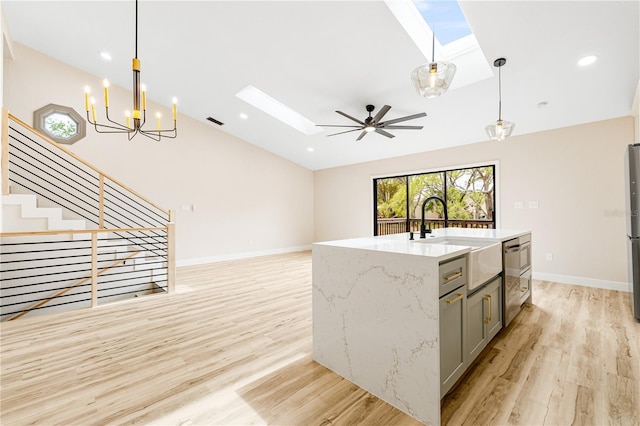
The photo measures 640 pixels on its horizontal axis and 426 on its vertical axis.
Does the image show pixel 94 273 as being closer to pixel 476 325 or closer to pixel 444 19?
pixel 476 325

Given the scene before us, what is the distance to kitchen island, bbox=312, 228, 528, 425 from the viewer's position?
4.92ft

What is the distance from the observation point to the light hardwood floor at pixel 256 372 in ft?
5.24

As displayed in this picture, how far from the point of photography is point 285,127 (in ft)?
19.6

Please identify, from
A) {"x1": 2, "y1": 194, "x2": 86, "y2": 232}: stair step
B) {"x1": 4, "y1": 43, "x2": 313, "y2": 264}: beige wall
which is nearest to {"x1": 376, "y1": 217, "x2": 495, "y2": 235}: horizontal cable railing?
{"x1": 4, "y1": 43, "x2": 313, "y2": 264}: beige wall

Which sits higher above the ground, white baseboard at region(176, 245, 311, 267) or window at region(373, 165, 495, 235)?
window at region(373, 165, 495, 235)

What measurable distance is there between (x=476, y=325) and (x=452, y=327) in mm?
513

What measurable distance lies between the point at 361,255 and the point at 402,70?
9.74 ft

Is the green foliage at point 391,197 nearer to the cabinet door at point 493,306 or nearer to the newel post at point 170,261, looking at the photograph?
the cabinet door at point 493,306

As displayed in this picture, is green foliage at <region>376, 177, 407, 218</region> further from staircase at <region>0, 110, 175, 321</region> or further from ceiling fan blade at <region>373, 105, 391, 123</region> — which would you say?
staircase at <region>0, 110, 175, 321</region>

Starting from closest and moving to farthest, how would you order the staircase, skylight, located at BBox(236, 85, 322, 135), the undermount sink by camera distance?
1. the undermount sink
2. the staircase
3. skylight, located at BBox(236, 85, 322, 135)

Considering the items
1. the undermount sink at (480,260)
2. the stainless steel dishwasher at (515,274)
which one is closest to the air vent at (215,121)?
the undermount sink at (480,260)

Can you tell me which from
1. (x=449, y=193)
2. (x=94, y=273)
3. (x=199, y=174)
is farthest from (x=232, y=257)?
(x=449, y=193)

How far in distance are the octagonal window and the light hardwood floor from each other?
11.1 ft

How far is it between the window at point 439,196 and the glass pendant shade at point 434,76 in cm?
254
